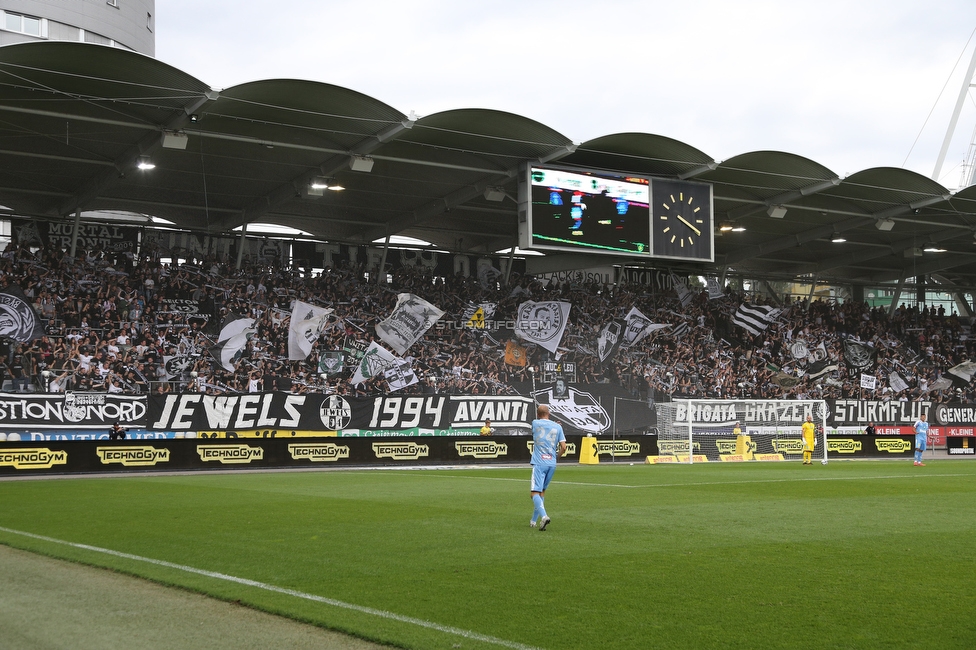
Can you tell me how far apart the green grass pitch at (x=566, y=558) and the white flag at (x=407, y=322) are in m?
19.4

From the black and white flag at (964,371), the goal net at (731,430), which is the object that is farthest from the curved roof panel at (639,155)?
the black and white flag at (964,371)

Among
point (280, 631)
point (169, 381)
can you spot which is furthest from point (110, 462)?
point (280, 631)

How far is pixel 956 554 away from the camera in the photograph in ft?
34.0

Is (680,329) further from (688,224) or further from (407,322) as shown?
(407,322)

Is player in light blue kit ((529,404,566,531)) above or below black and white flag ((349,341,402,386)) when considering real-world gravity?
below

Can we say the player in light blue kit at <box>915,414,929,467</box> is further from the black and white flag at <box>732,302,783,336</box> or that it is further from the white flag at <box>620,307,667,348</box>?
the black and white flag at <box>732,302,783,336</box>

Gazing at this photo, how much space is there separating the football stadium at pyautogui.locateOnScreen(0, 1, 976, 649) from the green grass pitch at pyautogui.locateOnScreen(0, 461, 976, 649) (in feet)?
0.22

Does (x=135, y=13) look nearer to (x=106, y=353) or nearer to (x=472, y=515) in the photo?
(x=106, y=353)

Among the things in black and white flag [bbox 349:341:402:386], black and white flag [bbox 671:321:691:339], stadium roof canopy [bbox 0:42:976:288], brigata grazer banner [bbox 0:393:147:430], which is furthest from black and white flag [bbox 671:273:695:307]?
brigata grazer banner [bbox 0:393:147:430]

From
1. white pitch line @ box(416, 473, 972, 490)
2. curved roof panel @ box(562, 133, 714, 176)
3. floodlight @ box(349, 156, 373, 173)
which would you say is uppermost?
curved roof panel @ box(562, 133, 714, 176)

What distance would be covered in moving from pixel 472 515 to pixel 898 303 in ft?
169

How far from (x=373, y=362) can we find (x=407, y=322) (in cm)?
270

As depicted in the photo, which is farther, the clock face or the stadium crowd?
the stadium crowd

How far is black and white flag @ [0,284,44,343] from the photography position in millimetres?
32938
